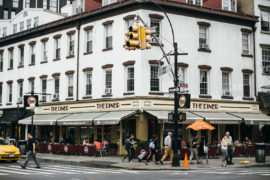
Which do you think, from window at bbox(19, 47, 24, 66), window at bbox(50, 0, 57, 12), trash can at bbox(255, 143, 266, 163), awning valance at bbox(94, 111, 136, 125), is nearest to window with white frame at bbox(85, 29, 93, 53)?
awning valance at bbox(94, 111, 136, 125)

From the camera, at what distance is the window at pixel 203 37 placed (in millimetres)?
31750

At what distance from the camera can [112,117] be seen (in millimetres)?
28266

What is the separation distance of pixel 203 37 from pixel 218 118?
21.5 feet

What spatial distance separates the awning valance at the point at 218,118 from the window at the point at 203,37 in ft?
17.0

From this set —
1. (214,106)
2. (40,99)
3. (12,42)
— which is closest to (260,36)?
(214,106)

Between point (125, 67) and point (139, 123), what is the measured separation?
14.0ft

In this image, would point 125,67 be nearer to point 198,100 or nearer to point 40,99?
point 198,100

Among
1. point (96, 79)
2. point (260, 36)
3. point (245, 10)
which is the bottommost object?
point (96, 79)

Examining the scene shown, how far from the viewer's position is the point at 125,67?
29875 millimetres

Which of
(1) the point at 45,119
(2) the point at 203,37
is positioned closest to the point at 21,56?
(1) the point at 45,119

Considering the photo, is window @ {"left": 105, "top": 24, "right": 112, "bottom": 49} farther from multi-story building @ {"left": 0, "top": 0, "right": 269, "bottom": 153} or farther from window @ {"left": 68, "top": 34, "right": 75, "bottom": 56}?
window @ {"left": 68, "top": 34, "right": 75, "bottom": 56}

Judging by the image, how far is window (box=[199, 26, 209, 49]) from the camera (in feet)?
104

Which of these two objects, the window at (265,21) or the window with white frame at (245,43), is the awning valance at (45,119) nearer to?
the window with white frame at (245,43)

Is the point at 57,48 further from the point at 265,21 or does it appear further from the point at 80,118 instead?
the point at 265,21
